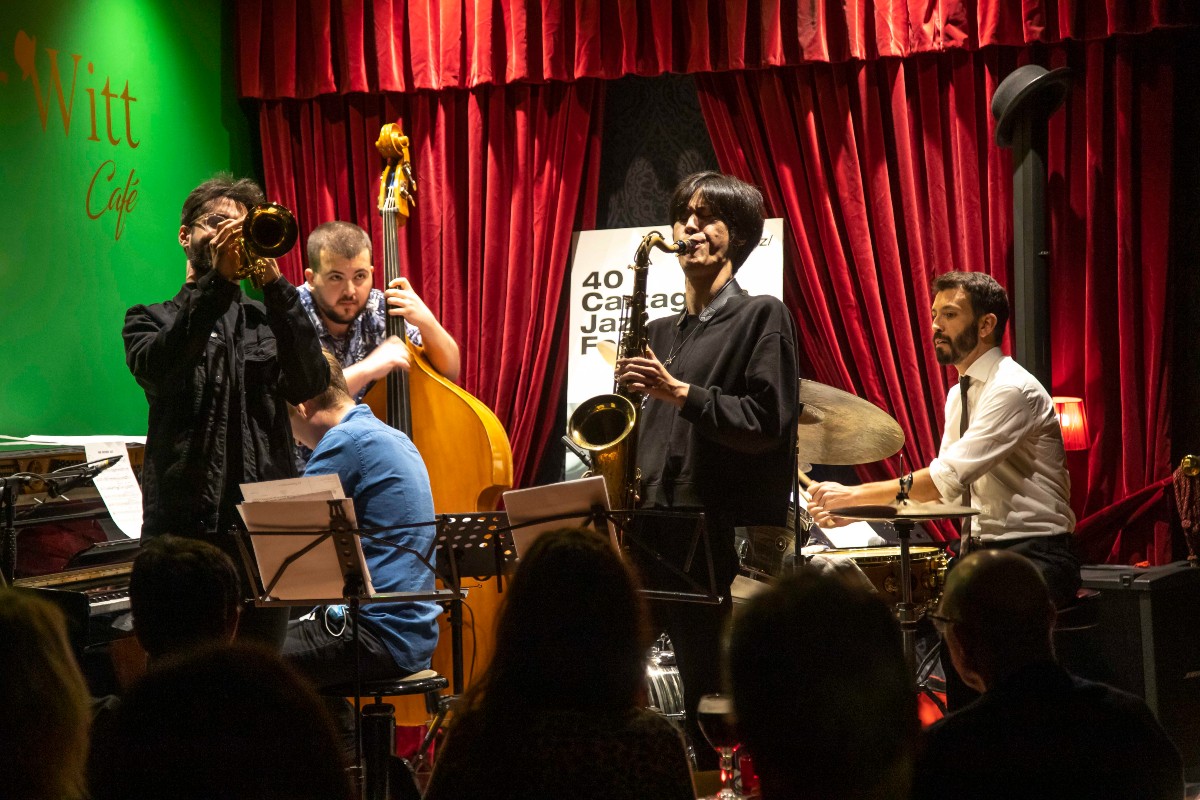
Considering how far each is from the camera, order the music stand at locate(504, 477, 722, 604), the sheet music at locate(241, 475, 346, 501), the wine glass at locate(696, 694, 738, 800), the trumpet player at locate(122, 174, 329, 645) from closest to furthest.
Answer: the wine glass at locate(696, 694, 738, 800) < the music stand at locate(504, 477, 722, 604) < the sheet music at locate(241, 475, 346, 501) < the trumpet player at locate(122, 174, 329, 645)

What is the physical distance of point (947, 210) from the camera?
4.72 m

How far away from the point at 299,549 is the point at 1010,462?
2265 millimetres

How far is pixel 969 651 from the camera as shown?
6.08 feet

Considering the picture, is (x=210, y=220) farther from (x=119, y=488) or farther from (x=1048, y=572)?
(x=1048, y=572)

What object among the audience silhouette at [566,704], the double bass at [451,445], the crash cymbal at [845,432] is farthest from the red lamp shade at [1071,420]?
the audience silhouette at [566,704]

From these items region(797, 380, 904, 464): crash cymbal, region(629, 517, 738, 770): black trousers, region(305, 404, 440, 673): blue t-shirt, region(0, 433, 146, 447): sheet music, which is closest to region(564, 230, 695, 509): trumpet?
region(629, 517, 738, 770): black trousers

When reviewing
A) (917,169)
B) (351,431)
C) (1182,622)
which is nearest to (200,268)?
(351,431)

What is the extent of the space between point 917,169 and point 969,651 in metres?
3.22

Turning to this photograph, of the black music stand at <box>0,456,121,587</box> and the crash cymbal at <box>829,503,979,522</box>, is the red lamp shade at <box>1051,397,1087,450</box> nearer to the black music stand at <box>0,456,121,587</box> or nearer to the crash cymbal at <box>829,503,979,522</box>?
the crash cymbal at <box>829,503,979,522</box>

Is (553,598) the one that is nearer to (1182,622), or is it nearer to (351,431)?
(351,431)

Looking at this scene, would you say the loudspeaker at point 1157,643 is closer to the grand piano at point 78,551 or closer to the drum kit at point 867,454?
the drum kit at point 867,454

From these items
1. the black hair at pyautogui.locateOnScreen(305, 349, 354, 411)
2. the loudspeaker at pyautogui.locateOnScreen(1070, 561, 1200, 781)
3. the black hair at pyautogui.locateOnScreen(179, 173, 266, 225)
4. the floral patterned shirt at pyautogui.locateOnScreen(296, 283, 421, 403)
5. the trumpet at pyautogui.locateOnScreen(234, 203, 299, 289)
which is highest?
the black hair at pyautogui.locateOnScreen(179, 173, 266, 225)

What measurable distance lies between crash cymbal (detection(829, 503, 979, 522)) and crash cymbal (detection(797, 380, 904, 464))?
0.45 metres

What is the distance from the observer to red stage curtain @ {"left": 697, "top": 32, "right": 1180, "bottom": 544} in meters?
4.48
